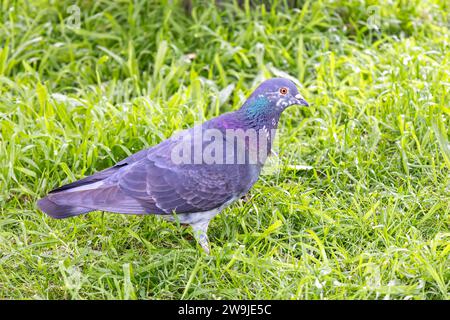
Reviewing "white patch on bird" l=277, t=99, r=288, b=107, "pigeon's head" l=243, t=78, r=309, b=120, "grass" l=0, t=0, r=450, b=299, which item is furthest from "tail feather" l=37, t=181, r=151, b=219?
"white patch on bird" l=277, t=99, r=288, b=107

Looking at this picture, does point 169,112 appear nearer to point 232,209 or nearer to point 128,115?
point 128,115

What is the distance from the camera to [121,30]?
6.53 m

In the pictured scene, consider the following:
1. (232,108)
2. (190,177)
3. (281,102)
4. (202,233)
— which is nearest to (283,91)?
(281,102)

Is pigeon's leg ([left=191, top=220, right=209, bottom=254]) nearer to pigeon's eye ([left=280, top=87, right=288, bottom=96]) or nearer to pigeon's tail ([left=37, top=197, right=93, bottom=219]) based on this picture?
pigeon's tail ([left=37, top=197, right=93, bottom=219])

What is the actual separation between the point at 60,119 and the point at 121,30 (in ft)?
4.57

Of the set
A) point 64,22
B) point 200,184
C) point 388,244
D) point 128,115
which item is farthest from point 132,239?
point 64,22

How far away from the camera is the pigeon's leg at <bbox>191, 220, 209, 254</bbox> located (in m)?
4.36

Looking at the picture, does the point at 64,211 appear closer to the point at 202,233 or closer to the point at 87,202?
the point at 87,202

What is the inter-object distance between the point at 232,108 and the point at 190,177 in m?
1.65

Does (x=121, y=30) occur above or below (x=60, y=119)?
above

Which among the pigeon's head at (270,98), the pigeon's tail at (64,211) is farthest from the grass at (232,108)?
the pigeon's head at (270,98)

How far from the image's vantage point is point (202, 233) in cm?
440

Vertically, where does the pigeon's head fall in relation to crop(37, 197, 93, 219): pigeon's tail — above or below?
above

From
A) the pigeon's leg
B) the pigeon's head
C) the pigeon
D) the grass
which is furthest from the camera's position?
the pigeon's head
